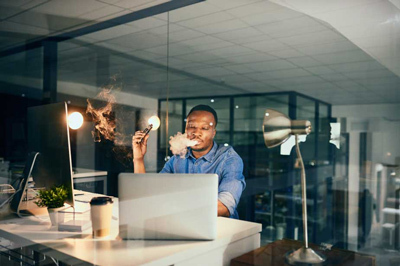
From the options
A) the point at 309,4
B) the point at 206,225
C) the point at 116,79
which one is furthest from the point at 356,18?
the point at 116,79

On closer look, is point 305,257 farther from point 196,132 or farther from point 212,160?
point 196,132

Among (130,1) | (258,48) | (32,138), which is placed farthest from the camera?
(130,1)

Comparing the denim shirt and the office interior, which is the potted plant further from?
the denim shirt

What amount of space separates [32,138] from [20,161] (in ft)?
4.66

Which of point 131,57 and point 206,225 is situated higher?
point 131,57

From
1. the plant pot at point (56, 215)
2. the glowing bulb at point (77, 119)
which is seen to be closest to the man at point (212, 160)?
the glowing bulb at point (77, 119)

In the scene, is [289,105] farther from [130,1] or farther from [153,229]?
[130,1]

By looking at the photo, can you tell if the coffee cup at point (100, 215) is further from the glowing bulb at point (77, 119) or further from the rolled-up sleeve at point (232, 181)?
the glowing bulb at point (77, 119)

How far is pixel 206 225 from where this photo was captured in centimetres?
136

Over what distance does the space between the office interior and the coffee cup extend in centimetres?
83

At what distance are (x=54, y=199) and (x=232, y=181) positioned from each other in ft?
4.49

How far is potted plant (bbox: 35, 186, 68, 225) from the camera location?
159cm

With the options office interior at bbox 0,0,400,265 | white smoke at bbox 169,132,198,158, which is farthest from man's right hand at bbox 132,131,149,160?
white smoke at bbox 169,132,198,158

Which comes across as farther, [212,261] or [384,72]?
[384,72]
